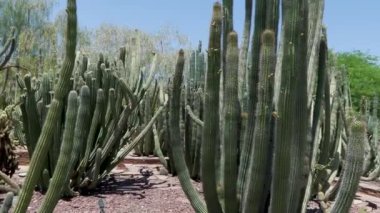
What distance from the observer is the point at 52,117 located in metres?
2.06

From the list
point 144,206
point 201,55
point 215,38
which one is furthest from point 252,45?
point 201,55

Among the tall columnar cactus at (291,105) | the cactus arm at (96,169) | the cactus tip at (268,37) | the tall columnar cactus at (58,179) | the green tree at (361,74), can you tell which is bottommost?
the cactus arm at (96,169)

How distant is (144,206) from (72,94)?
316cm

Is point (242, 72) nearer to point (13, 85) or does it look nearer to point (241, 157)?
point (241, 157)

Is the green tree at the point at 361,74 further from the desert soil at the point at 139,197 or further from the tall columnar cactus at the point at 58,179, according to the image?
the tall columnar cactus at the point at 58,179

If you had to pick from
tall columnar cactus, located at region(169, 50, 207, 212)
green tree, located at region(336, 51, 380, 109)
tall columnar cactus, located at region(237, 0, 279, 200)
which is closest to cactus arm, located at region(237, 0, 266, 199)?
tall columnar cactus, located at region(237, 0, 279, 200)

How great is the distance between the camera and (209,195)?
3402mm

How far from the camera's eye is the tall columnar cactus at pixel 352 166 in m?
2.58

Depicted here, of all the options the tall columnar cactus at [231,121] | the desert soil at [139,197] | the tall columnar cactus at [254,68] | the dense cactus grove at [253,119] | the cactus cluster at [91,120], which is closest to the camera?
the dense cactus grove at [253,119]

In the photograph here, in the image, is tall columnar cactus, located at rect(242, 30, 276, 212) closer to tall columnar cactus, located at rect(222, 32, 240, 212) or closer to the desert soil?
tall columnar cactus, located at rect(222, 32, 240, 212)

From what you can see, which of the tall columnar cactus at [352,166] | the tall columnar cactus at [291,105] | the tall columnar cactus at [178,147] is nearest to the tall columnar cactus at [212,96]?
the tall columnar cactus at [178,147]

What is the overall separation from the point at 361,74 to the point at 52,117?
2908cm

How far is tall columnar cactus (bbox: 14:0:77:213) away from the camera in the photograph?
2.05 m

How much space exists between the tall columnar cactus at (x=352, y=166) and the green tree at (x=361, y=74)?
23988mm
